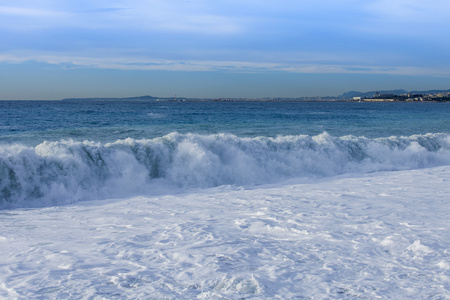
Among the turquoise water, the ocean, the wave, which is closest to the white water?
the ocean

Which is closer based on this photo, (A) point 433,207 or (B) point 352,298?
(B) point 352,298

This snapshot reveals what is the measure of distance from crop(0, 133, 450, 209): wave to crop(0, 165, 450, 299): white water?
1517 millimetres

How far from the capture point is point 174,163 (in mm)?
12211

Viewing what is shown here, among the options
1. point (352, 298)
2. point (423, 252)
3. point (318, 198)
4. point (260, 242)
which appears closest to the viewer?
point (352, 298)

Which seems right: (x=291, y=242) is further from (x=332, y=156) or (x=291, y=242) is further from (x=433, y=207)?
(x=332, y=156)

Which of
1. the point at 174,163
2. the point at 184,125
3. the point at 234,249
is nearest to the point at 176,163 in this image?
the point at 174,163

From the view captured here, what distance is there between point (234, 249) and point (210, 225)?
1.25 m

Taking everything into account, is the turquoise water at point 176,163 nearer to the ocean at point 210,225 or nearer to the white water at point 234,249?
the ocean at point 210,225

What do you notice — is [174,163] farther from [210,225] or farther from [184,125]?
[184,125]

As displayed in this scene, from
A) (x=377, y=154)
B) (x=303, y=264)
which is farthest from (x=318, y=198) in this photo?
(x=377, y=154)

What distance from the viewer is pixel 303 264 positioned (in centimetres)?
468

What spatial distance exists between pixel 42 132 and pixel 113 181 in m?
15.6

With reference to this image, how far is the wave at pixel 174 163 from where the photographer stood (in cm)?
973

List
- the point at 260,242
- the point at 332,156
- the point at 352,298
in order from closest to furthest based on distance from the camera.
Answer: the point at 352,298 < the point at 260,242 < the point at 332,156
